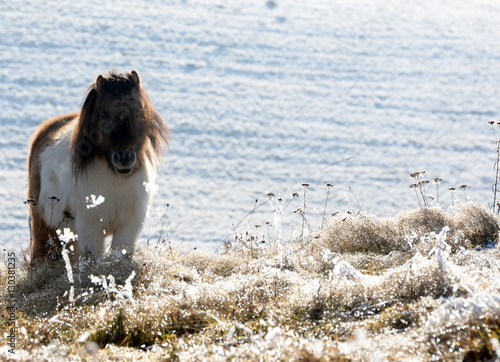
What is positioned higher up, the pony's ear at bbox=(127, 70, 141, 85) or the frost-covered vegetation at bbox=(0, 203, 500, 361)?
the pony's ear at bbox=(127, 70, 141, 85)

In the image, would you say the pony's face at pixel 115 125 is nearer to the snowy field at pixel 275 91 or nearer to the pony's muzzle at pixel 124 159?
the pony's muzzle at pixel 124 159

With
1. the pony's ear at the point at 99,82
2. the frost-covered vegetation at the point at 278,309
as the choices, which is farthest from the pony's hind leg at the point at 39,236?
the pony's ear at the point at 99,82

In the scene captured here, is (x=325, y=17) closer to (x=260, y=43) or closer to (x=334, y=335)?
(x=260, y=43)

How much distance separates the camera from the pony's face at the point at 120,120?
5.20 metres

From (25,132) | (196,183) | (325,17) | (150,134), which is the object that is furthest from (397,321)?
(325,17)

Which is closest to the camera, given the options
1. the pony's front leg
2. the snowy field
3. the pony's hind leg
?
the pony's front leg

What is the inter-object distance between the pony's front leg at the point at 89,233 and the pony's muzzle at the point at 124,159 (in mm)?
654

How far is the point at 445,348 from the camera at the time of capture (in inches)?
109

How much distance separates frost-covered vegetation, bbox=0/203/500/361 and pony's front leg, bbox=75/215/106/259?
282 millimetres

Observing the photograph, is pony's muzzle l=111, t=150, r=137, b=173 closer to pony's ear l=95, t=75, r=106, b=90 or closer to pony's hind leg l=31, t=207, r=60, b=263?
pony's ear l=95, t=75, r=106, b=90

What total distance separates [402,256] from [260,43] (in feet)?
51.3

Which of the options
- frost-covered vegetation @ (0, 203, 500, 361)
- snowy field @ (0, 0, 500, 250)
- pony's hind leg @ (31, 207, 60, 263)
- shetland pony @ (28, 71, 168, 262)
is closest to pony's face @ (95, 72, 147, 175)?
shetland pony @ (28, 71, 168, 262)

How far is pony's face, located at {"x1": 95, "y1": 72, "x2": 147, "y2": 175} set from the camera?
17.0 feet

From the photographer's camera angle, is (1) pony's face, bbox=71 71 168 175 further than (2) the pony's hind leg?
No
